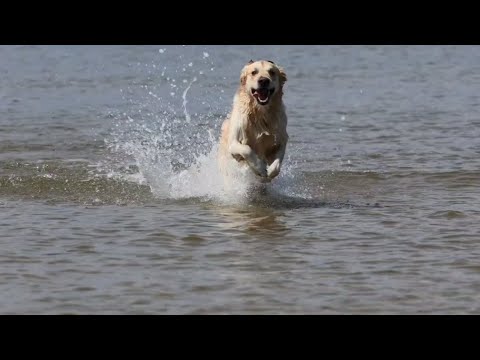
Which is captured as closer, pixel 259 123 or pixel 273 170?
pixel 273 170

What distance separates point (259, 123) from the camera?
32.8 ft

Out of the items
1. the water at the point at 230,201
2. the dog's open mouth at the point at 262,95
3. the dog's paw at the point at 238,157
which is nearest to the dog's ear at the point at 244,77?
Result: the dog's open mouth at the point at 262,95

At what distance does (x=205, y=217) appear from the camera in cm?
938

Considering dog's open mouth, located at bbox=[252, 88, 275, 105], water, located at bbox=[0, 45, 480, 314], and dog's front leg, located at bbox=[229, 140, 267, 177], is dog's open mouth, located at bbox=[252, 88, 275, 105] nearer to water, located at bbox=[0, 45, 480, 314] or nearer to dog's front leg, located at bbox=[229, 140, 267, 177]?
dog's front leg, located at bbox=[229, 140, 267, 177]

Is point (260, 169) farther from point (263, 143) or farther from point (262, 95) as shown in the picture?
point (262, 95)

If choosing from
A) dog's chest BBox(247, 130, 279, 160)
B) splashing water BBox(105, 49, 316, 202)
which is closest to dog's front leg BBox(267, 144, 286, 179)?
dog's chest BBox(247, 130, 279, 160)

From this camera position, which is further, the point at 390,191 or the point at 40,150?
the point at 40,150

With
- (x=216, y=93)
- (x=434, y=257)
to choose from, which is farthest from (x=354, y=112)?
(x=434, y=257)

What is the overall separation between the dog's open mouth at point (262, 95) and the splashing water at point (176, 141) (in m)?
0.81

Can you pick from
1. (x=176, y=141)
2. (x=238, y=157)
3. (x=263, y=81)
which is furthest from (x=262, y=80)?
(x=176, y=141)

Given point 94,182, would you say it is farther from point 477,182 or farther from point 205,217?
point 477,182

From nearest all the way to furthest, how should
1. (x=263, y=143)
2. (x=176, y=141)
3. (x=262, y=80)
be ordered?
(x=262, y=80), (x=263, y=143), (x=176, y=141)

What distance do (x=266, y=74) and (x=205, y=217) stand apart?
1.57 m

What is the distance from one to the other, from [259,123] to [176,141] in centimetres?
420
